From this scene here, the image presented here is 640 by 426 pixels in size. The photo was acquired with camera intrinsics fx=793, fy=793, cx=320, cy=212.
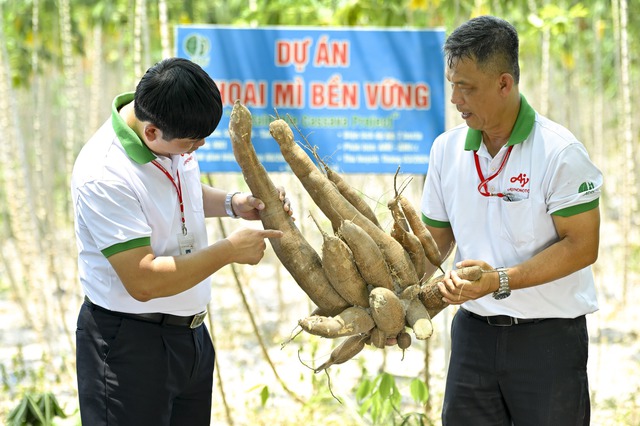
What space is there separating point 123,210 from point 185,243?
0.77ft

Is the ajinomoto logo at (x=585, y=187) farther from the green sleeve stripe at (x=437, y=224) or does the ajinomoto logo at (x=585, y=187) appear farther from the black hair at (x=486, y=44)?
the green sleeve stripe at (x=437, y=224)

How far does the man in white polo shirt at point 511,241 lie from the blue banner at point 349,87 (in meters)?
1.29

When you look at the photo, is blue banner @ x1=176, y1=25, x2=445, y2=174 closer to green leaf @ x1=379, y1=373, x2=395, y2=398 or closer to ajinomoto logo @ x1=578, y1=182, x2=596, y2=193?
green leaf @ x1=379, y1=373, x2=395, y2=398

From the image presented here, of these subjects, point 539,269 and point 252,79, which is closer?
point 539,269

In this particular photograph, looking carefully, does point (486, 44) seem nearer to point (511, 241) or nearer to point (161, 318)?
point (511, 241)

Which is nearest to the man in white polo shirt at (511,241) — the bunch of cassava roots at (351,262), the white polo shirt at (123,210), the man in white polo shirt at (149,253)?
the bunch of cassava roots at (351,262)

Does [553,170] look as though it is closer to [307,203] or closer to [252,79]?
[252,79]

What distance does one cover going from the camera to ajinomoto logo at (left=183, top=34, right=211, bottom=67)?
368 centimetres

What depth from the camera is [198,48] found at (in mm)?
3701

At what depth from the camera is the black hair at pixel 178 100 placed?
1.92 m

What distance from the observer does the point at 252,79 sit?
3773mm

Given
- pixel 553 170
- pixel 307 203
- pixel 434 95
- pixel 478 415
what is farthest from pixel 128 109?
pixel 307 203

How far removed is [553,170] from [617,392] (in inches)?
124

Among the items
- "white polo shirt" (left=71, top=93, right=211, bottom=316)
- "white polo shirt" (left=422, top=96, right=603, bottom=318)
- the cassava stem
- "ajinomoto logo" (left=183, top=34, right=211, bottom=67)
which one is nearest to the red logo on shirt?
"white polo shirt" (left=422, top=96, right=603, bottom=318)
